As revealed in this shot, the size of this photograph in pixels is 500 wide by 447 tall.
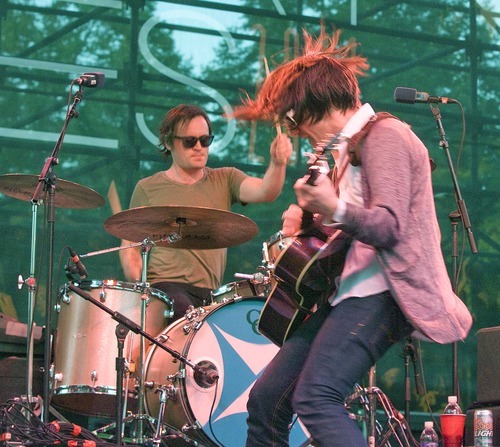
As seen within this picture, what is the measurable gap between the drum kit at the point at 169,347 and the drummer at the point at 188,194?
0.37 metres

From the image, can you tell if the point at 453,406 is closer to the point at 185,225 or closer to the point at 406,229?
the point at 185,225

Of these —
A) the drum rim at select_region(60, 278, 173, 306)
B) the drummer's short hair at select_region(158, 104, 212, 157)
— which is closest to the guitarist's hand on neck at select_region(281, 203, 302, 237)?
the drum rim at select_region(60, 278, 173, 306)

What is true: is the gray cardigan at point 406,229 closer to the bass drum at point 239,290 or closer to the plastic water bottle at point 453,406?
the plastic water bottle at point 453,406

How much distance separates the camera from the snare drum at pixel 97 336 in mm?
4531

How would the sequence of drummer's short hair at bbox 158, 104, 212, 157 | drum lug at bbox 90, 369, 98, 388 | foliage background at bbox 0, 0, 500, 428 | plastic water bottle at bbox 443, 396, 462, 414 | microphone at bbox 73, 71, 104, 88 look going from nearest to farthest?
microphone at bbox 73, 71, 104, 88, plastic water bottle at bbox 443, 396, 462, 414, drum lug at bbox 90, 369, 98, 388, drummer's short hair at bbox 158, 104, 212, 157, foliage background at bbox 0, 0, 500, 428

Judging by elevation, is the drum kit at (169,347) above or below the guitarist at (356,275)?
below

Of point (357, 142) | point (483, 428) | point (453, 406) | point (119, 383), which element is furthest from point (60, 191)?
point (357, 142)

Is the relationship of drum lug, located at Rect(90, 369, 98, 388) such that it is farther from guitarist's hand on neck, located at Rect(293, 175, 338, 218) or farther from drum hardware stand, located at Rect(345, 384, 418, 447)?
guitarist's hand on neck, located at Rect(293, 175, 338, 218)

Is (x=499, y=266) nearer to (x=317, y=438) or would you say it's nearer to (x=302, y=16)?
(x=302, y=16)

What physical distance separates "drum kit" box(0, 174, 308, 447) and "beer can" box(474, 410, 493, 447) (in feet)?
2.81

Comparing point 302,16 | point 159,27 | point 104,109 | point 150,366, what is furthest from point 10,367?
point 302,16

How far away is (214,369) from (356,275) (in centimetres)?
199

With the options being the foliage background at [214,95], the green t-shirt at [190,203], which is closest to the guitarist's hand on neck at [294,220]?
the green t-shirt at [190,203]

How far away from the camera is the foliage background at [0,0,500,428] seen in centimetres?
600
